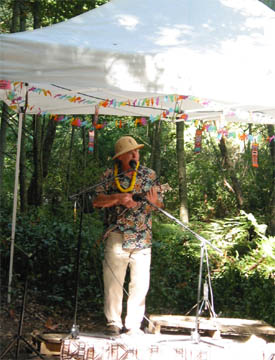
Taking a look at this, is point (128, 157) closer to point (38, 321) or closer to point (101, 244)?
point (38, 321)

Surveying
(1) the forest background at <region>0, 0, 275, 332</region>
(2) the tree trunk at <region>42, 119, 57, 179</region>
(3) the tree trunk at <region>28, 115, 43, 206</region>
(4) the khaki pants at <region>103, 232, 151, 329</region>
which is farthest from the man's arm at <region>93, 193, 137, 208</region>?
(2) the tree trunk at <region>42, 119, 57, 179</region>

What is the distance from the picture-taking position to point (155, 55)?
12.7 ft

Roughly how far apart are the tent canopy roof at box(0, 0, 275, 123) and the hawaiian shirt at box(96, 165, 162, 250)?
2.54ft

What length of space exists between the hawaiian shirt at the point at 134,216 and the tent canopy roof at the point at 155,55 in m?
0.78

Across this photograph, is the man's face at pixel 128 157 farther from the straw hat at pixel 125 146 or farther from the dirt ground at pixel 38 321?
the dirt ground at pixel 38 321

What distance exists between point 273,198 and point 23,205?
4723 mm

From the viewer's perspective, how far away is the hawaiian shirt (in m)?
4.62

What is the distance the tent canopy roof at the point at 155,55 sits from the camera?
3.77m

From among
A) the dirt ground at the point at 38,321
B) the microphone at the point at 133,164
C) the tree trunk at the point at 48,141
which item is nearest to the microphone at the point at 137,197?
the microphone at the point at 133,164

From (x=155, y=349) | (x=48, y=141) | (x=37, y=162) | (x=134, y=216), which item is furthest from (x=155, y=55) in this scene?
(x=48, y=141)

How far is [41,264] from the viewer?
703 centimetres

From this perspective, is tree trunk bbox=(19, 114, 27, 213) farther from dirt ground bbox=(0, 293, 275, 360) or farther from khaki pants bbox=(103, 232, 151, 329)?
khaki pants bbox=(103, 232, 151, 329)

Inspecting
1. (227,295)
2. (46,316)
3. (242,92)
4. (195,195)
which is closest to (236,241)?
(227,295)

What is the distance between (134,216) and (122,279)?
0.55m
